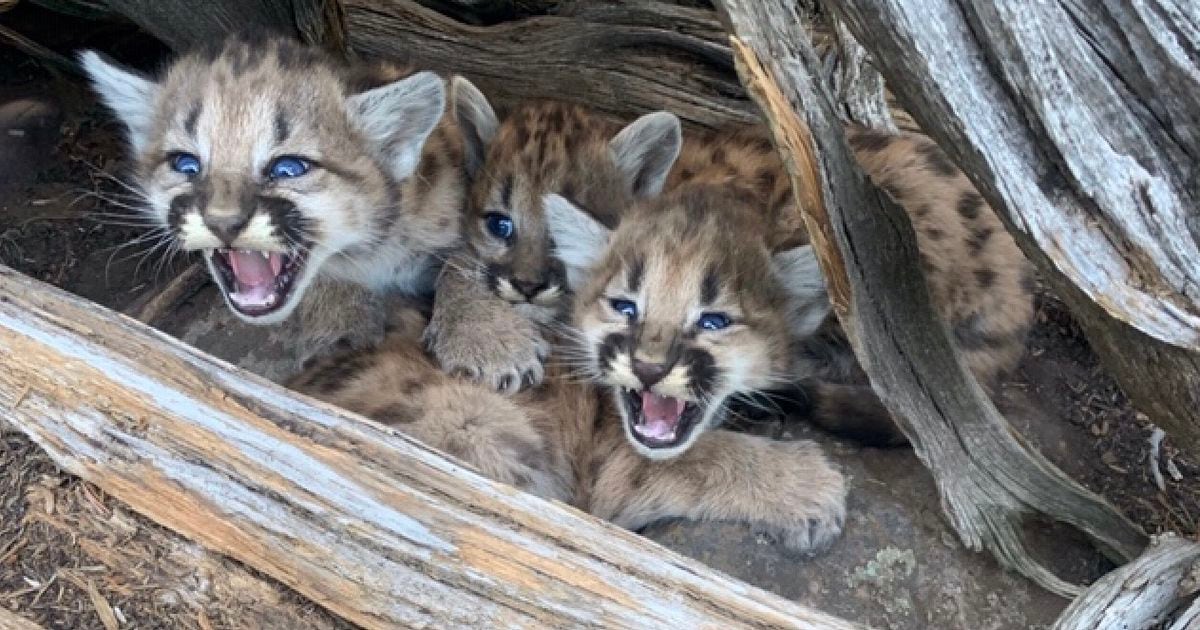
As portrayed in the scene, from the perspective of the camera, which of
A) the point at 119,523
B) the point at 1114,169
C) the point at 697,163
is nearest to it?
the point at 1114,169

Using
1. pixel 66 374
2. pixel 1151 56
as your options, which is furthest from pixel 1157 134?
pixel 66 374

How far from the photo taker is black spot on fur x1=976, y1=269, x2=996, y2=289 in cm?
360

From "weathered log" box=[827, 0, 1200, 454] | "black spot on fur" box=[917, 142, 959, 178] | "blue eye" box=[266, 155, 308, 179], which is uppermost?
"weathered log" box=[827, 0, 1200, 454]

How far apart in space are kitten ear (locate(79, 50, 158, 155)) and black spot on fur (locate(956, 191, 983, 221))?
2.24 metres

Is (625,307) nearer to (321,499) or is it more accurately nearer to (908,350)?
(908,350)

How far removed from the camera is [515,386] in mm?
3588

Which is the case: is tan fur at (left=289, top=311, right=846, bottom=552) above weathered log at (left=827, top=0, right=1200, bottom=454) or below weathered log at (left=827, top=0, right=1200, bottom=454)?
below

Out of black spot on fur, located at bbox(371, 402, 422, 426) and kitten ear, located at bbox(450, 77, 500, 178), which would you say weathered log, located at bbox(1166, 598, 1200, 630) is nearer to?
black spot on fur, located at bbox(371, 402, 422, 426)

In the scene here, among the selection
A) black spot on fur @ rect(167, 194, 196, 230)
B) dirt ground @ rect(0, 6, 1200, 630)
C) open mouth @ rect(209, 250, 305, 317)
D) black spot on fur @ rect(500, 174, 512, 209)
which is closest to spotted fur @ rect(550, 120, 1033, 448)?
black spot on fur @ rect(500, 174, 512, 209)

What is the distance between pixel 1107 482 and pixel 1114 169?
162 cm

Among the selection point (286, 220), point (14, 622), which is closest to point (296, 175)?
point (286, 220)


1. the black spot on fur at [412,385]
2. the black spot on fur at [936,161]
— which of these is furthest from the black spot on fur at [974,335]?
the black spot on fur at [412,385]

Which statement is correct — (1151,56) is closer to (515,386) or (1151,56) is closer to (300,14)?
(515,386)

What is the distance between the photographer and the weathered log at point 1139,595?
258 centimetres
